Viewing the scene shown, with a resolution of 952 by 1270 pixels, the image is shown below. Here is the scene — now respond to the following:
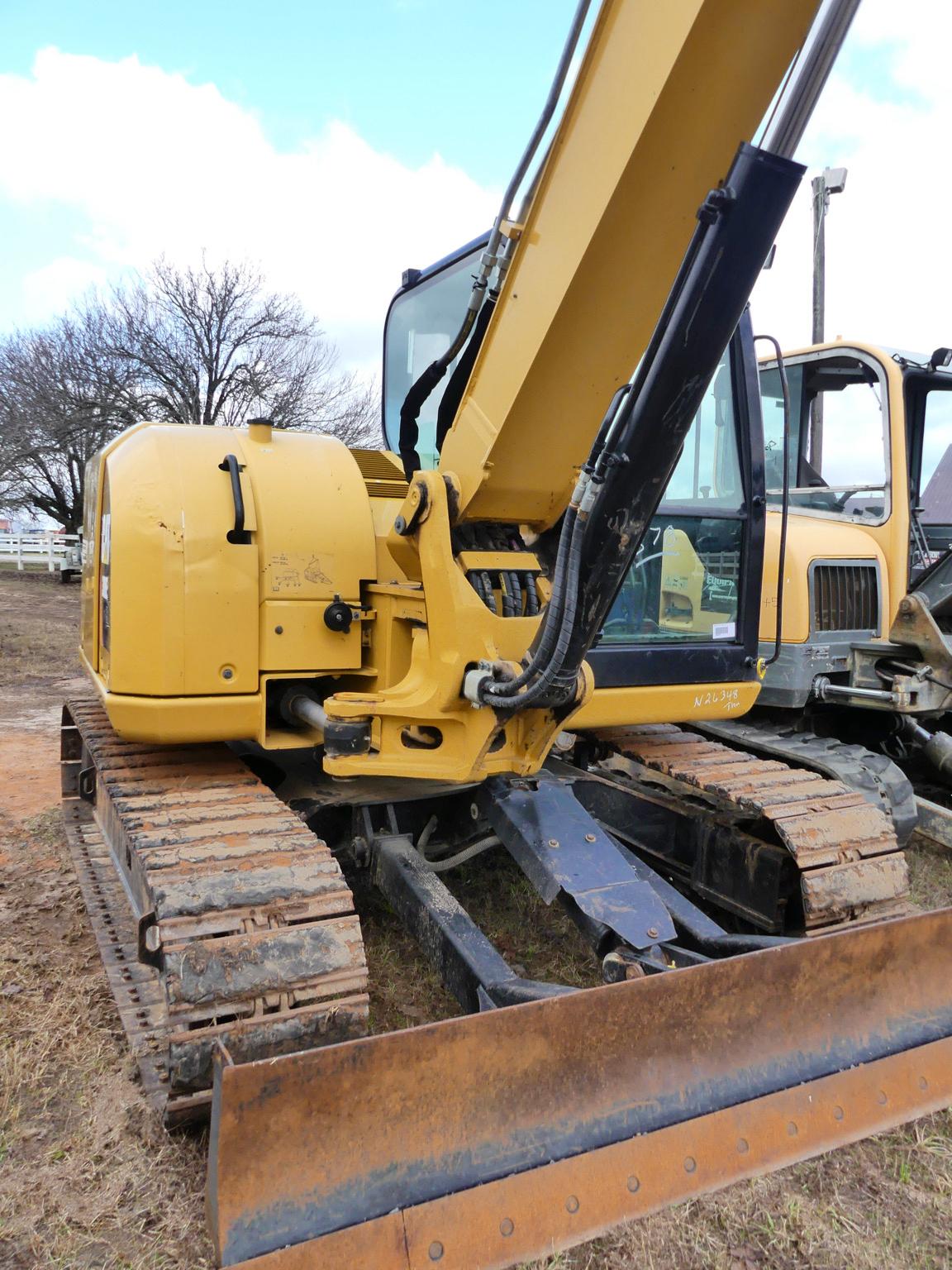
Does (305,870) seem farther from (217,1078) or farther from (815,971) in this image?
(815,971)

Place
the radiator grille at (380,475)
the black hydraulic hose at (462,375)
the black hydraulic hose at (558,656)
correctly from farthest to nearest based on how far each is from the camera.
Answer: the radiator grille at (380,475) → the black hydraulic hose at (462,375) → the black hydraulic hose at (558,656)

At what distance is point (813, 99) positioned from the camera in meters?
2.04

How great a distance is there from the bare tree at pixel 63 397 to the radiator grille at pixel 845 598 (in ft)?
63.2

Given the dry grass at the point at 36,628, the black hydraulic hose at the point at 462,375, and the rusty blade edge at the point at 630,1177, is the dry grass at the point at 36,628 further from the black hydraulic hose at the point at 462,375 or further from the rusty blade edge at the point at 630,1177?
the rusty blade edge at the point at 630,1177

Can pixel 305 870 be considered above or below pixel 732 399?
below

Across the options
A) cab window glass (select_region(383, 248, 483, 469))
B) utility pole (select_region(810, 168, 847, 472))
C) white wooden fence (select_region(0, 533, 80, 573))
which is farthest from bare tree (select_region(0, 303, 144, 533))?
cab window glass (select_region(383, 248, 483, 469))

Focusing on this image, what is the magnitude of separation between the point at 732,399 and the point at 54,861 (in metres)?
3.95

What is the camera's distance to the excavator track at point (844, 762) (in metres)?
4.56

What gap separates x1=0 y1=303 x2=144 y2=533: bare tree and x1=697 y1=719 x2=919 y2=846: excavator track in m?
19.4

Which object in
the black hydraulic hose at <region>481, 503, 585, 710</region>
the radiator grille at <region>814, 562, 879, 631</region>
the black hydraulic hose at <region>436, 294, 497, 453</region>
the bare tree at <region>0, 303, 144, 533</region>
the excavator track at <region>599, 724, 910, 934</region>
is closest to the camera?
the black hydraulic hose at <region>481, 503, 585, 710</region>

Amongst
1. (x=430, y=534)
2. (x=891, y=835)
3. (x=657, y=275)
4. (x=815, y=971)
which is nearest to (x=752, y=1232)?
(x=815, y=971)

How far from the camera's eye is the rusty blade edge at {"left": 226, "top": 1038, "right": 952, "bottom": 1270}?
6.64 feet

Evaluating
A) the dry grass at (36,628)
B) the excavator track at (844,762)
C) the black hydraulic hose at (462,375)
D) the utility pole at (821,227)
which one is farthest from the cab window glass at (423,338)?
the utility pole at (821,227)

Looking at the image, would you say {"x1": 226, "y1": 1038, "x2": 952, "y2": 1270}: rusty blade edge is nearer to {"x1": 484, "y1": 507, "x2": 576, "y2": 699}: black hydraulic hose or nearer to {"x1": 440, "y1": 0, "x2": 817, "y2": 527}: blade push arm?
{"x1": 484, "y1": 507, "x2": 576, "y2": 699}: black hydraulic hose
